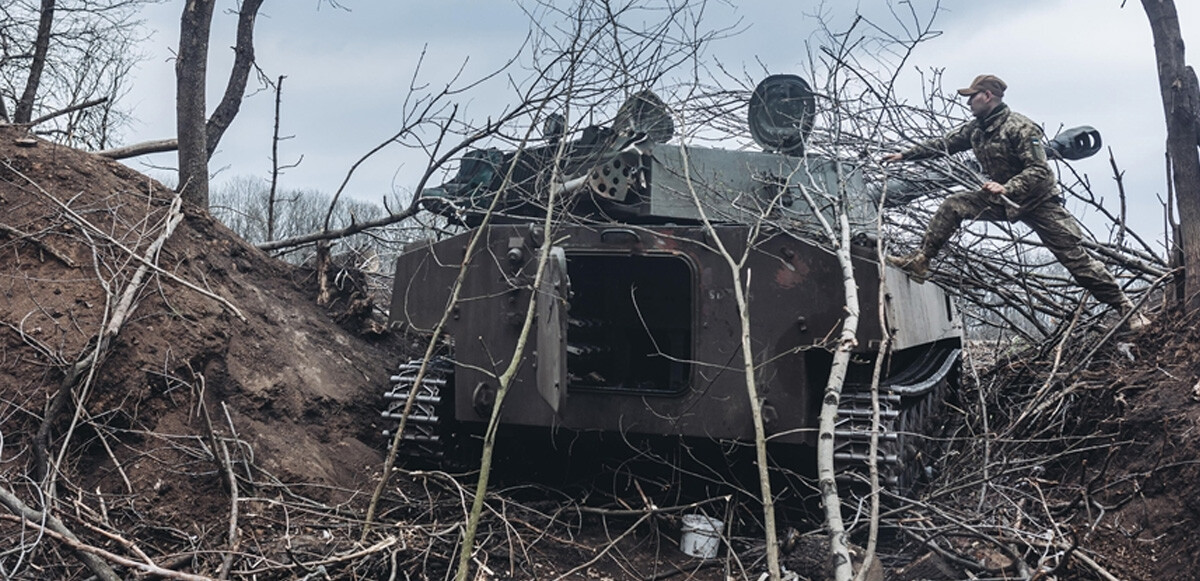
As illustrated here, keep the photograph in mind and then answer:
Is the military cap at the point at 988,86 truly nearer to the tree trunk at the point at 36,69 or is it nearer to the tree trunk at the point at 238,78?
the tree trunk at the point at 238,78

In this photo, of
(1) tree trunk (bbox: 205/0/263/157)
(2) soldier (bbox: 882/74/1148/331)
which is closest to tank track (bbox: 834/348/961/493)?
(2) soldier (bbox: 882/74/1148/331)

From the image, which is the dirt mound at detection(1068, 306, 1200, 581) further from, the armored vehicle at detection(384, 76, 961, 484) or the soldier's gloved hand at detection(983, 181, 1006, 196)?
the soldier's gloved hand at detection(983, 181, 1006, 196)

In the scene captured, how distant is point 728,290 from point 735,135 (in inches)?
91.5

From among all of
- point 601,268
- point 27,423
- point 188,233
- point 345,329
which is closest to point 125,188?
point 188,233

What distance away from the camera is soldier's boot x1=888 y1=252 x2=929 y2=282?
677 centimetres

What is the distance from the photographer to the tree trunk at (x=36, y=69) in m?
11.7

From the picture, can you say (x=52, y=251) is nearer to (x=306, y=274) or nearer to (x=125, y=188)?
(x=125, y=188)

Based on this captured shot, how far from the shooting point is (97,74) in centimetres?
1562

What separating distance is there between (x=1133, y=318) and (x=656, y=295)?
3330 millimetres

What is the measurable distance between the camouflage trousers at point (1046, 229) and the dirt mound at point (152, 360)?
3864mm

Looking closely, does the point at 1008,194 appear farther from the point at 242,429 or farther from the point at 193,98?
the point at 193,98

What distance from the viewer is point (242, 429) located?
6.07 metres

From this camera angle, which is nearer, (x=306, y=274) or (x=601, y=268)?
(x=601, y=268)

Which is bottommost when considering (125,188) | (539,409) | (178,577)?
(178,577)
